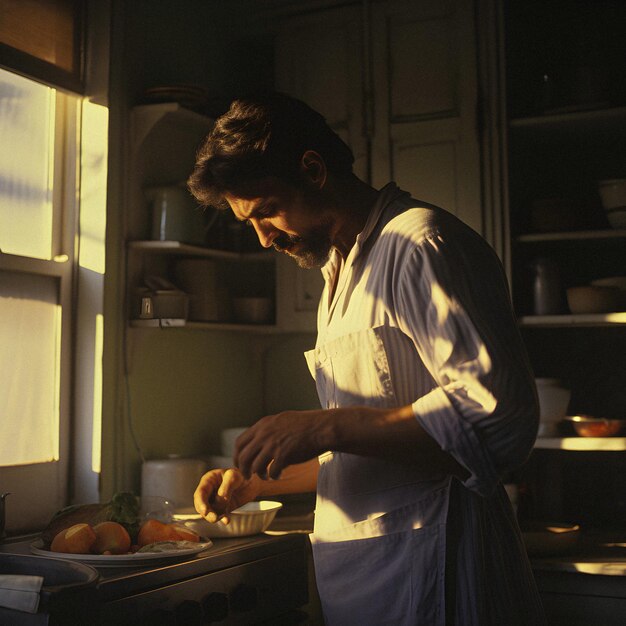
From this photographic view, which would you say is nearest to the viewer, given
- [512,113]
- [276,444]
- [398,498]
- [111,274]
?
[276,444]

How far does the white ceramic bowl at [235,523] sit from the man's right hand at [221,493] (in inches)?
14.6

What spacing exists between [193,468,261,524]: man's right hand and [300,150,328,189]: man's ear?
0.55m

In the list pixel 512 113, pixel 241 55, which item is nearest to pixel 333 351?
pixel 512 113

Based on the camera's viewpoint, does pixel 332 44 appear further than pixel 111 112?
Yes

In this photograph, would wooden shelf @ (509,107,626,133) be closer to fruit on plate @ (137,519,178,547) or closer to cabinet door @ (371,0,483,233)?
cabinet door @ (371,0,483,233)

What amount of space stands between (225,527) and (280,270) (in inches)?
38.3

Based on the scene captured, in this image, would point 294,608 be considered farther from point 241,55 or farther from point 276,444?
point 241,55

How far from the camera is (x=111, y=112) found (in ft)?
7.28

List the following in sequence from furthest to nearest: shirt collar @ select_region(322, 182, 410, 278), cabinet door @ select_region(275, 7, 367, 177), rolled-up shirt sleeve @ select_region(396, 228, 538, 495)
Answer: cabinet door @ select_region(275, 7, 367, 177) < shirt collar @ select_region(322, 182, 410, 278) < rolled-up shirt sleeve @ select_region(396, 228, 538, 495)

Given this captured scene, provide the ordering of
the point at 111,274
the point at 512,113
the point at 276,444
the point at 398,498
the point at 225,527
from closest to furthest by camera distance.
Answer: the point at 276,444
the point at 398,498
the point at 225,527
the point at 111,274
the point at 512,113

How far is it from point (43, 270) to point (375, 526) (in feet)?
4.00

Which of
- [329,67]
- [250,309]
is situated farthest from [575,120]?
[250,309]

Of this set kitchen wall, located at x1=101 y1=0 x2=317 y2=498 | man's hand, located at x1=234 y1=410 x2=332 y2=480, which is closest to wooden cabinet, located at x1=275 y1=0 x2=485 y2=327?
kitchen wall, located at x1=101 y1=0 x2=317 y2=498

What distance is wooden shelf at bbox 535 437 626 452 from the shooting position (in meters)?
2.27
